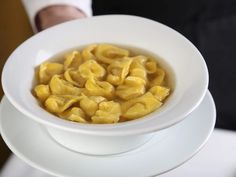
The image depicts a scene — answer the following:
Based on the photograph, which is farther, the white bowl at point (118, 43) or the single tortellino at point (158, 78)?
the single tortellino at point (158, 78)

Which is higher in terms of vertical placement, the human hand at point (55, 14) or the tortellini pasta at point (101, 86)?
the tortellini pasta at point (101, 86)

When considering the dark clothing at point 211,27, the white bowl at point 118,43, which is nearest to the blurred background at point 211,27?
the dark clothing at point 211,27

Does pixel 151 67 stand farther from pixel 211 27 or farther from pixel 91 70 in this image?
pixel 211 27

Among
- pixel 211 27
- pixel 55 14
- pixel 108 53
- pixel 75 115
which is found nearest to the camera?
pixel 75 115

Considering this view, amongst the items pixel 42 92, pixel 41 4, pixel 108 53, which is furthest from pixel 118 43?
pixel 41 4

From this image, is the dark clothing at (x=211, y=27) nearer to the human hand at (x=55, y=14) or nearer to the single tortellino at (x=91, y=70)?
the human hand at (x=55, y=14)

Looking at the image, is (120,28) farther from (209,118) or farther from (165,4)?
(165,4)

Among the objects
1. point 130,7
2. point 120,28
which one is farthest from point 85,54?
point 130,7

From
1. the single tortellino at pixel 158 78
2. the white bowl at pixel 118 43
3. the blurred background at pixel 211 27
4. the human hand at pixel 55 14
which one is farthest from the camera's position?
the blurred background at pixel 211 27
